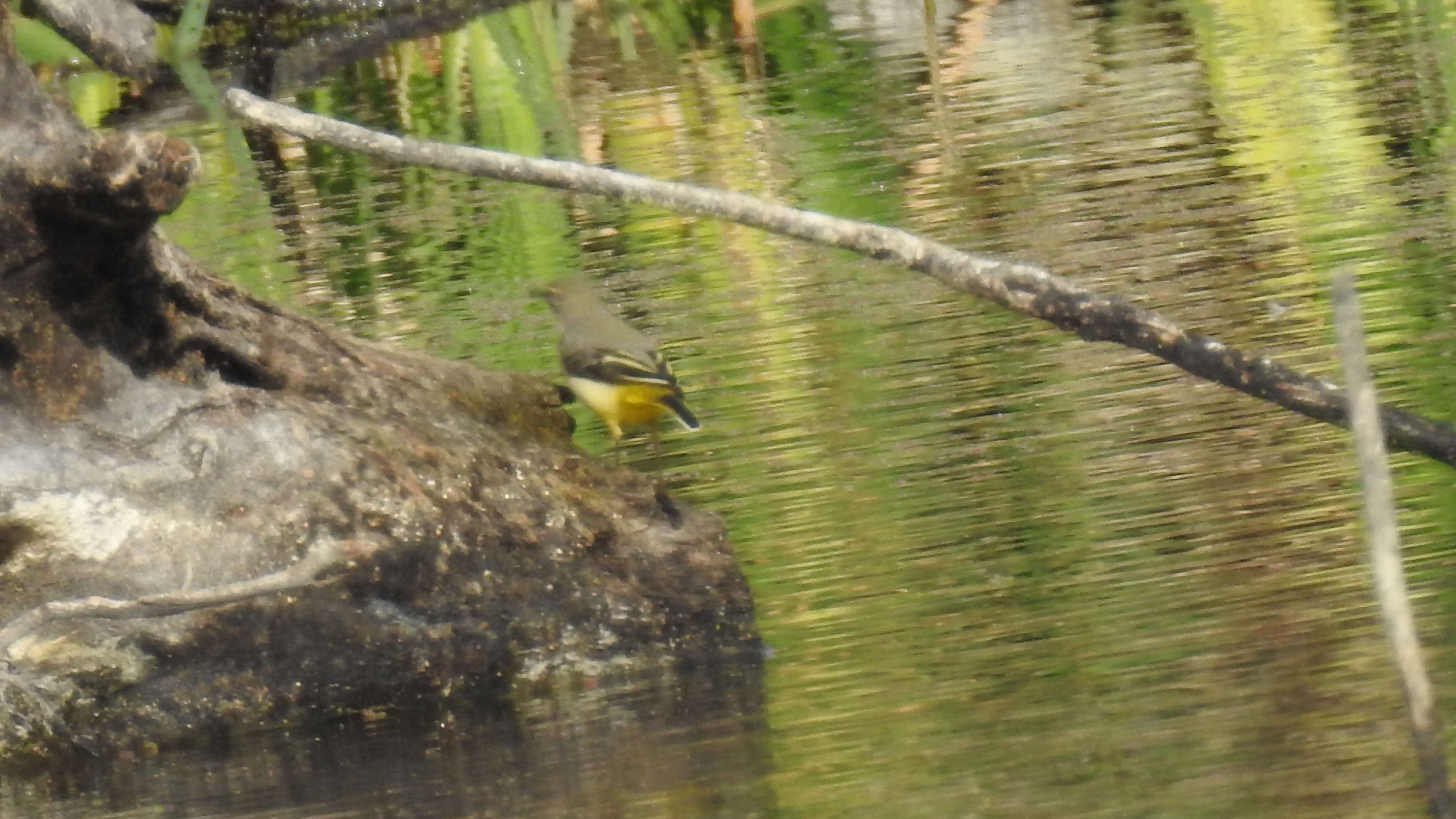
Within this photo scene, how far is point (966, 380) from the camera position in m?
5.16

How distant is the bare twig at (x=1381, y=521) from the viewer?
2.30 meters

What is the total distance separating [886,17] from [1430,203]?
571cm

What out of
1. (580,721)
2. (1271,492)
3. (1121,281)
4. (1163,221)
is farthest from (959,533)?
(1163,221)

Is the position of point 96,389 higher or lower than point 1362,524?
higher

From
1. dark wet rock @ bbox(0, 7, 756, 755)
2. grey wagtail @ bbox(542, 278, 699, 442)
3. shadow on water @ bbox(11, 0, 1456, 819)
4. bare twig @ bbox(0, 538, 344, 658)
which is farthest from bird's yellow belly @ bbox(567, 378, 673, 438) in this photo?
bare twig @ bbox(0, 538, 344, 658)

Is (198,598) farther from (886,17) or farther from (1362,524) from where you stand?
(886,17)

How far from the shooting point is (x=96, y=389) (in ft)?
12.3

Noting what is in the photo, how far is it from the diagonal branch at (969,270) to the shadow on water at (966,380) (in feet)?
1.23

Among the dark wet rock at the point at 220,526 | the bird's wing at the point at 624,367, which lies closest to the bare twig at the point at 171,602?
the dark wet rock at the point at 220,526

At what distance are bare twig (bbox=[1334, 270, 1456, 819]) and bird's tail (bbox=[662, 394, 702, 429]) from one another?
7.59 ft

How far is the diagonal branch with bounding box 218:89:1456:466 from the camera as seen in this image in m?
3.22

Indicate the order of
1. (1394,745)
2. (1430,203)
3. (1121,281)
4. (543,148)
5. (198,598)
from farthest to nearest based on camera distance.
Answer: (543,148)
(1430,203)
(1121,281)
(198,598)
(1394,745)

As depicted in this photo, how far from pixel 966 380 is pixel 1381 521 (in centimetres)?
289

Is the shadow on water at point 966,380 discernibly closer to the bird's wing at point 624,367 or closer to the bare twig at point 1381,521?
the bird's wing at point 624,367
